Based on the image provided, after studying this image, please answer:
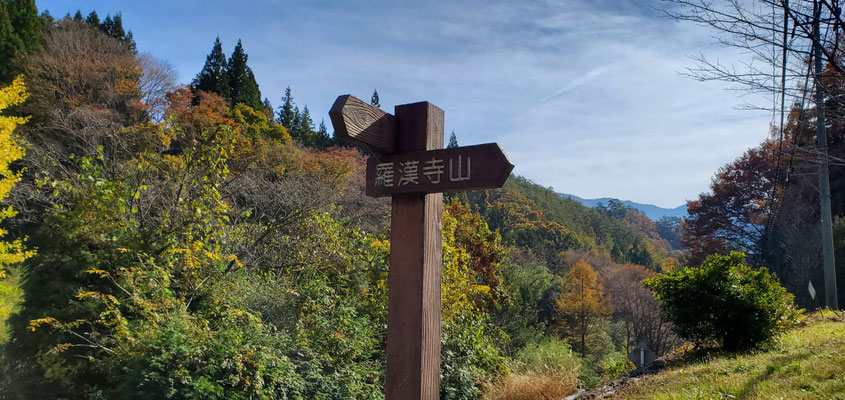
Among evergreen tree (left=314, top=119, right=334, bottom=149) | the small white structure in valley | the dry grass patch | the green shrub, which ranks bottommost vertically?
the small white structure in valley

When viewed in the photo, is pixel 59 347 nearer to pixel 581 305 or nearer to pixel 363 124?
pixel 363 124

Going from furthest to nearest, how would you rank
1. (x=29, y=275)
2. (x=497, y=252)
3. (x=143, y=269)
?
(x=497, y=252)
(x=29, y=275)
(x=143, y=269)

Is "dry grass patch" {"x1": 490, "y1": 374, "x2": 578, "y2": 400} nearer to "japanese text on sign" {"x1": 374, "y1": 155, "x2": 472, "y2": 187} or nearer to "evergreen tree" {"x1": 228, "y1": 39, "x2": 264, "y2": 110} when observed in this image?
"japanese text on sign" {"x1": 374, "y1": 155, "x2": 472, "y2": 187}

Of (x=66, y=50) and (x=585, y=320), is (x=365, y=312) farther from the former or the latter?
(x=585, y=320)

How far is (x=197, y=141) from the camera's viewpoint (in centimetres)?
616

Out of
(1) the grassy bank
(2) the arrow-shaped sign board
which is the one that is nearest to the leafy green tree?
(1) the grassy bank

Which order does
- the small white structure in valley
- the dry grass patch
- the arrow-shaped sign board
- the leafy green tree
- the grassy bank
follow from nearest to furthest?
1. the arrow-shaped sign board
2. the grassy bank
3. the dry grass patch
4. the small white structure in valley
5. the leafy green tree

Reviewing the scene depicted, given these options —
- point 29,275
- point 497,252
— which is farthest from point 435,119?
point 497,252

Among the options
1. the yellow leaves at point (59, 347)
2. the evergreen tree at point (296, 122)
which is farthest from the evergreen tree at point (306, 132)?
the yellow leaves at point (59, 347)

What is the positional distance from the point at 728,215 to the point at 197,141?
90.1 ft

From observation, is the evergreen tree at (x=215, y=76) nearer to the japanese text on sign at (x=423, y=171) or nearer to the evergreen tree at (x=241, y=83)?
the evergreen tree at (x=241, y=83)

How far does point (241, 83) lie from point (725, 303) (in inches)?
983

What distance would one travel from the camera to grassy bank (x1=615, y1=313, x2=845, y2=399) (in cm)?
390

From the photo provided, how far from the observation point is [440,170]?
266 centimetres
